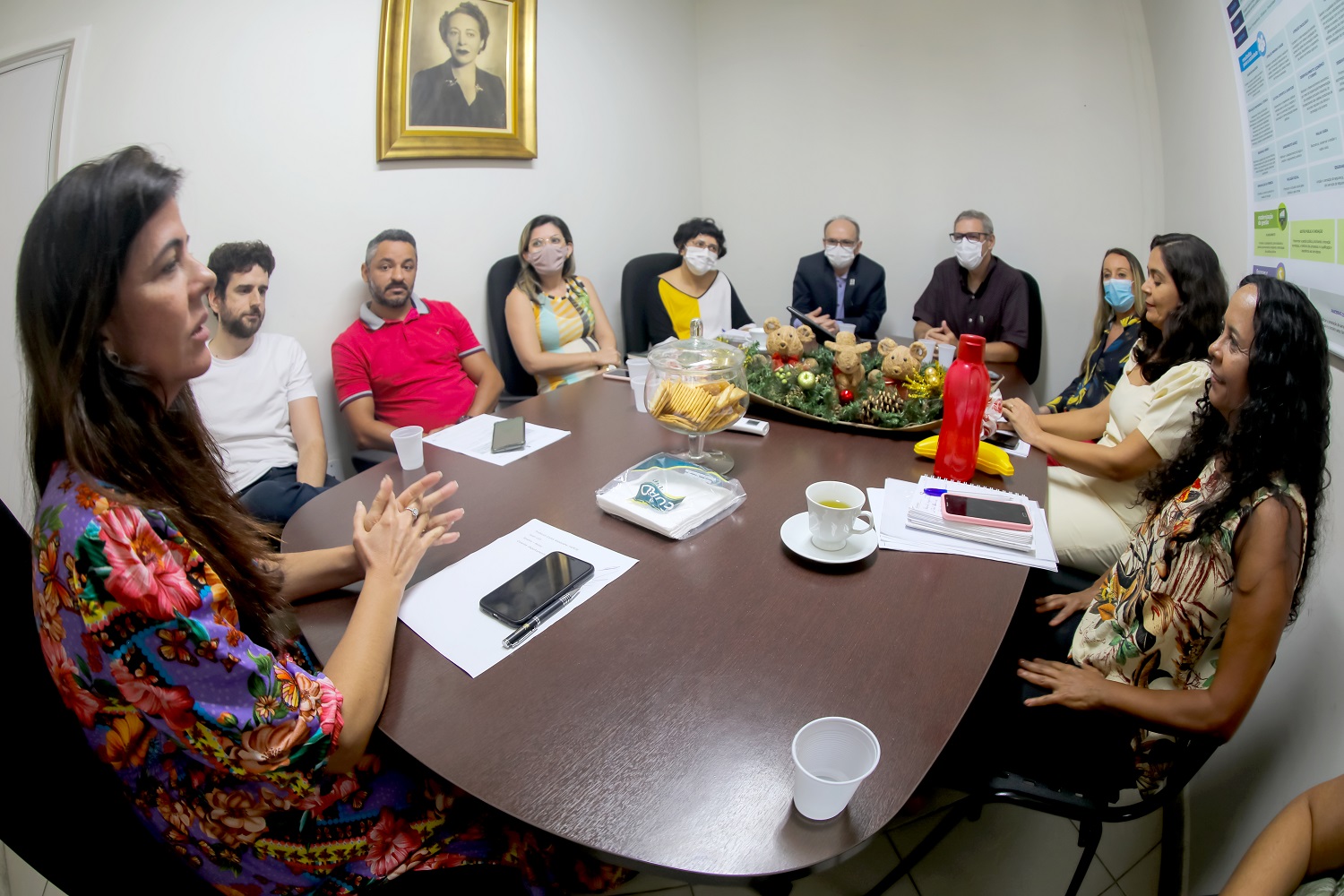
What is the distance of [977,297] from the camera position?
3.29 meters

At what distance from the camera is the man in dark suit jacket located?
3.41 m

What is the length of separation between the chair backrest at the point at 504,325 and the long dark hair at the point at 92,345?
6.98ft

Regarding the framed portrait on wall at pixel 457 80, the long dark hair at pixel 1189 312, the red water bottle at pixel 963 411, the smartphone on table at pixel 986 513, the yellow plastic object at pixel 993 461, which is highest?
the framed portrait on wall at pixel 457 80

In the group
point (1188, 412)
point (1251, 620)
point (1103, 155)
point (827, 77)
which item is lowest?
point (1251, 620)

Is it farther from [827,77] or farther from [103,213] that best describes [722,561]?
[827,77]

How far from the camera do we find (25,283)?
0.73 meters

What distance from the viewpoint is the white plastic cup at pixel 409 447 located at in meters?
1.46

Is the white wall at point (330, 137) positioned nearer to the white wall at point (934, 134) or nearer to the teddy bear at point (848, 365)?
the white wall at point (934, 134)

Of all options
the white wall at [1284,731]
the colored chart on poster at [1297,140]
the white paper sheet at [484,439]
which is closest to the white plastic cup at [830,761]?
the white wall at [1284,731]

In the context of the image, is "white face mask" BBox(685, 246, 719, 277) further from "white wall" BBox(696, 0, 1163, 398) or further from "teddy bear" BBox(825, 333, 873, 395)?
"teddy bear" BBox(825, 333, 873, 395)

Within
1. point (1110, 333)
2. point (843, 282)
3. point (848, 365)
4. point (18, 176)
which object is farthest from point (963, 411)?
point (18, 176)

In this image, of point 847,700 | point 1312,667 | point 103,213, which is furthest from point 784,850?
point 1312,667

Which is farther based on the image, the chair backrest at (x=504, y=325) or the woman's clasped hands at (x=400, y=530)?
the chair backrest at (x=504, y=325)

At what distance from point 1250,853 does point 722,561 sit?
783 mm
